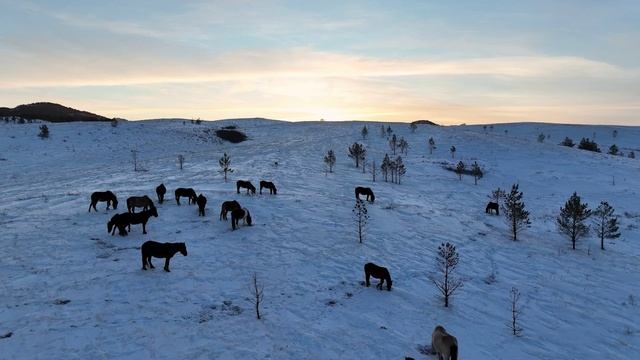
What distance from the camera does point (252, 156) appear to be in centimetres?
6912

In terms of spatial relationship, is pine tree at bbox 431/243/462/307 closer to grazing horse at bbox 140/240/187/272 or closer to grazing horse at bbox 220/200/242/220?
grazing horse at bbox 140/240/187/272

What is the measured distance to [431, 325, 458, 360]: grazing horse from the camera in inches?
567

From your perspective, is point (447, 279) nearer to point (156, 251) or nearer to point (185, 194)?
point (156, 251)

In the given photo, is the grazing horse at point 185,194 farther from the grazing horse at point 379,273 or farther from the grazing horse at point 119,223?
the grazing horse at point 379,273

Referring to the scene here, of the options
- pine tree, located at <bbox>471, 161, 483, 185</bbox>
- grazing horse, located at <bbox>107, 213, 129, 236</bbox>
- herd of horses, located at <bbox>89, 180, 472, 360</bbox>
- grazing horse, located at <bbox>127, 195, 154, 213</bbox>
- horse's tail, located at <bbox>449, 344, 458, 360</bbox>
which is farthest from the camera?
pine tree, located at <bbox>471, 161, 483, 185</bbox>

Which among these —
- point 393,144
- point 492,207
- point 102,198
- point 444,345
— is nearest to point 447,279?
point 444,345

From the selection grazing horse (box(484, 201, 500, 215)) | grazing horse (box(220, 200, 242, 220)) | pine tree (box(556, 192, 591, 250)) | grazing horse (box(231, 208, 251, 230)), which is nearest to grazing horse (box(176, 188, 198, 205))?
grazing horse (box(220, 200, 242, 220))

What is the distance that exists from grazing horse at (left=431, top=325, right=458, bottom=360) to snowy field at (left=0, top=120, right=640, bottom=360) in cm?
63

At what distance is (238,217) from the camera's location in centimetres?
2755

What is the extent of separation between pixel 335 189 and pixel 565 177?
132ft

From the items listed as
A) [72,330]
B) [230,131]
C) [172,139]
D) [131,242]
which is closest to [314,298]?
[72,330]

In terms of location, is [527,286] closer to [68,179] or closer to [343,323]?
[343,323]

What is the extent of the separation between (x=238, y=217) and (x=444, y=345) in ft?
51.6

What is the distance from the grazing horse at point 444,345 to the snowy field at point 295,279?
63cm
